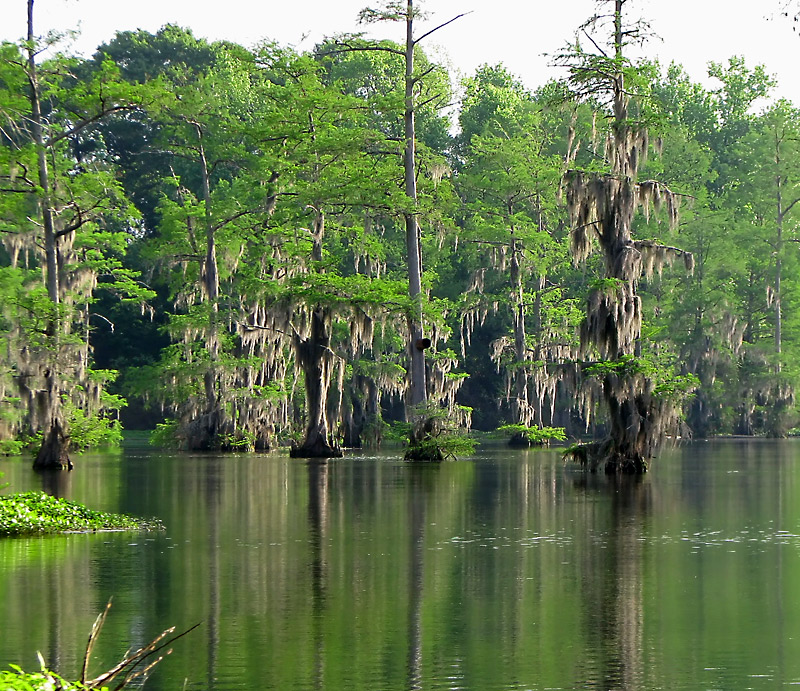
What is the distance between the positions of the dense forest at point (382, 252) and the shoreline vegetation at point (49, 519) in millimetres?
16061

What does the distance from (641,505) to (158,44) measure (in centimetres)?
6644

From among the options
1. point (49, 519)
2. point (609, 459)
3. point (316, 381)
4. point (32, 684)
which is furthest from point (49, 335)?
point (32, 684)

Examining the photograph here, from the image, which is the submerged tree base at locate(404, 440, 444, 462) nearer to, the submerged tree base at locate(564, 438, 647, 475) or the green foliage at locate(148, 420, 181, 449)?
the submerged tree base at locate(564, 438, 647, 475)

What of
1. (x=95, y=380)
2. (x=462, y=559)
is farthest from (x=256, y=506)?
(x=95, y=380)

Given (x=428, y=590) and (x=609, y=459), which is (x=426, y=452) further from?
(x=428, y=590)

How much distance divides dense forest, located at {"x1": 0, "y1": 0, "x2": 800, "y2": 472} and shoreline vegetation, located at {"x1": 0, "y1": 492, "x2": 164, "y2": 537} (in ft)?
52.7

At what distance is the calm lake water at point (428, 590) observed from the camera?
396 inches

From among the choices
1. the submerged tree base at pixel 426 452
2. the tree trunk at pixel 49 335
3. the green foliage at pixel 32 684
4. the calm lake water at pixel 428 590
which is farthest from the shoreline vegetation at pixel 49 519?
the submerged tree base at pixel 426 452

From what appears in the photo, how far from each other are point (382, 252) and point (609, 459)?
19.9m

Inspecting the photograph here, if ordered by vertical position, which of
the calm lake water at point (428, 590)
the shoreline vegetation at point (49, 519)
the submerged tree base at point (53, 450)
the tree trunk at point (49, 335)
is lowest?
the calm lake water at point (428, 590)

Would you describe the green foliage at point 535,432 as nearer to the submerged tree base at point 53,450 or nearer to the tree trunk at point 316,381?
the tree trunk at point 316,381

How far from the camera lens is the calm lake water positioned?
10055 millimetres

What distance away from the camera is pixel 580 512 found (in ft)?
76.4

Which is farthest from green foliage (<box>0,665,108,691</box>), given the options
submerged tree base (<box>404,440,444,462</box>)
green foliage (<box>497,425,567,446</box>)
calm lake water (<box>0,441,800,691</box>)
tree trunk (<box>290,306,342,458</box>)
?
green foliage (<box>497,425,567,446</box>)
